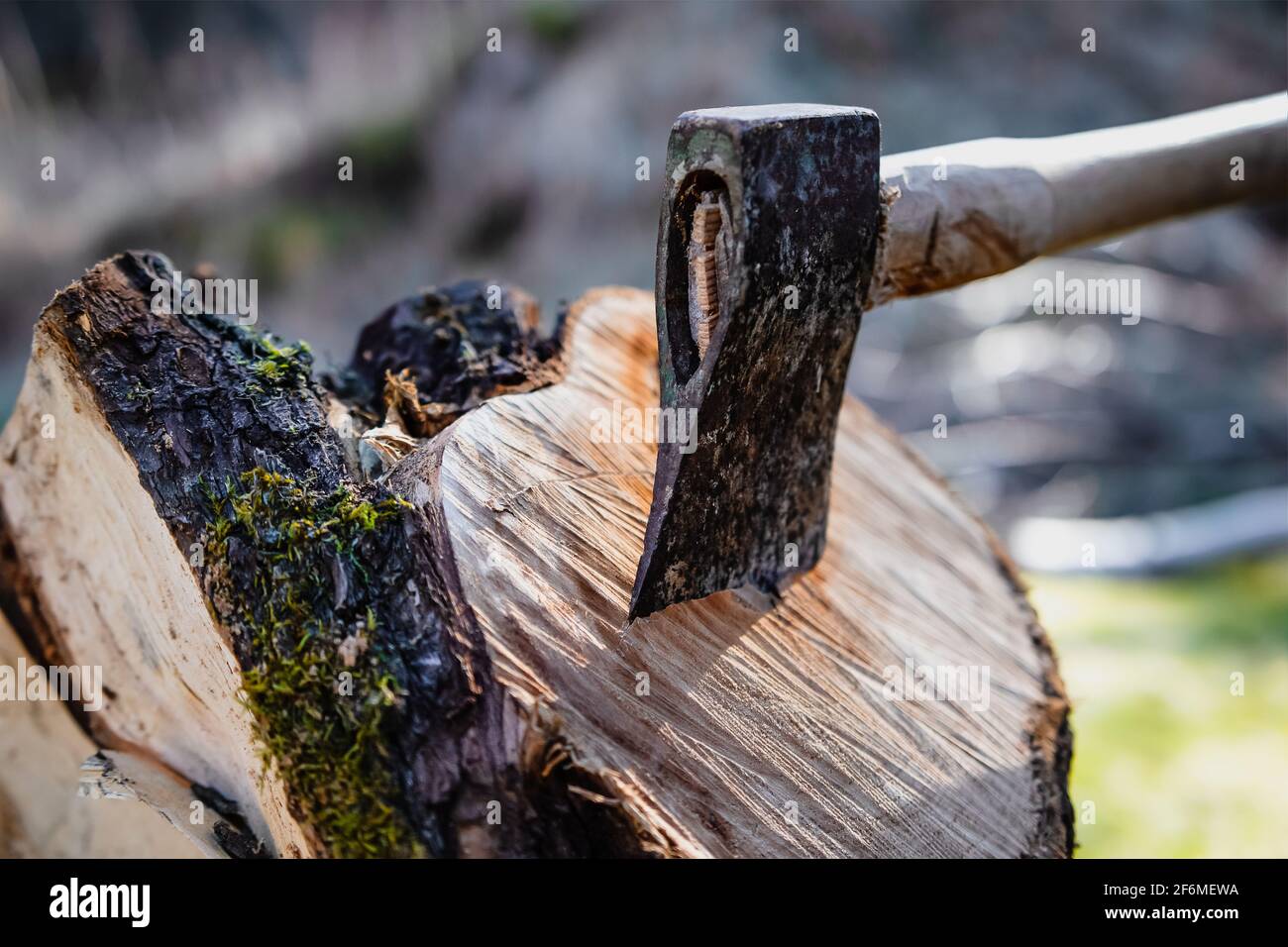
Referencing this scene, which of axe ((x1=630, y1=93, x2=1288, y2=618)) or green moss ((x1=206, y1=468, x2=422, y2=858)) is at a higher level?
axe ((x1=630, y1=93, x2=1288, y2=618))

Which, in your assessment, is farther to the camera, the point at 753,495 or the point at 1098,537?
the point at 1098,537

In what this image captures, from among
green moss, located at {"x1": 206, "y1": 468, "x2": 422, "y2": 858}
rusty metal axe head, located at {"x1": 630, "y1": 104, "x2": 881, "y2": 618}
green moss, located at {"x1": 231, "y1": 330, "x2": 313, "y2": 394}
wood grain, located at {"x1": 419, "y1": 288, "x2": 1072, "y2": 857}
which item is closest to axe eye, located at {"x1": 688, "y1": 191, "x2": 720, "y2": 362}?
rusty metal axe head, located at {"x1": 630, "y1": 104, "x2": 881, "y2": 618}

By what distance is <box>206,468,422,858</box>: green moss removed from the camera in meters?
1.39

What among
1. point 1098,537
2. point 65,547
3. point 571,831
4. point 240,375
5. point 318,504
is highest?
point 240,375

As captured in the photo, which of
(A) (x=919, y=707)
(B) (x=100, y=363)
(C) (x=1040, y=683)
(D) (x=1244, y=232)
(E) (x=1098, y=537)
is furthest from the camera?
(D) (x=1244, y=232)

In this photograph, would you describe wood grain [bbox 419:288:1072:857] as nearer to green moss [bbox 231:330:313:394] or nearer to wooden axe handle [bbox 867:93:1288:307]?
green moss [bbox 231:330:313:394]

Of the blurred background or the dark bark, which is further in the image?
the blurred background

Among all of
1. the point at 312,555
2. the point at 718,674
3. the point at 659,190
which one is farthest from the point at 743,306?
the point at 659,190

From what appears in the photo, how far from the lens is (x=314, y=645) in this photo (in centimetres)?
144

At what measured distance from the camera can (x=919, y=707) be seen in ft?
6.21

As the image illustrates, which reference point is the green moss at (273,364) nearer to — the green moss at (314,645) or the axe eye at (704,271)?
the green moss at (314,645)
